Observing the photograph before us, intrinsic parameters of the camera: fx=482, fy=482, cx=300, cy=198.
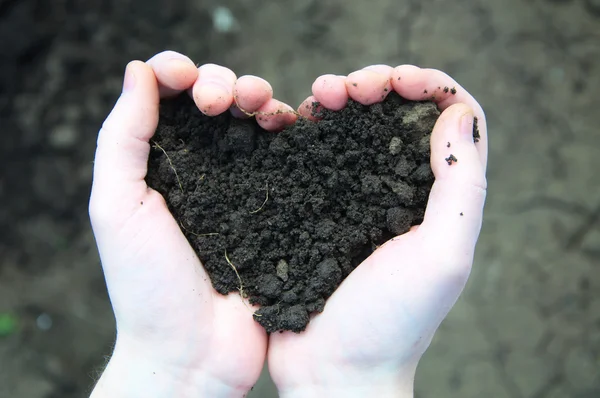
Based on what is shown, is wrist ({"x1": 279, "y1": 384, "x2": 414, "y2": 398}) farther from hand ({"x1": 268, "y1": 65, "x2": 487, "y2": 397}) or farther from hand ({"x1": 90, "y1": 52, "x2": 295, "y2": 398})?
hand ({"x1": 90, "y1": 52, "x2": 295, "y2": 398})

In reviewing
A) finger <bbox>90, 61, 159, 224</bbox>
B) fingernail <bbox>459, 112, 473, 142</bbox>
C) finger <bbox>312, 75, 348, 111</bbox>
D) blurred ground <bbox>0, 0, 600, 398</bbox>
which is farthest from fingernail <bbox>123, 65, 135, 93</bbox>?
blurred ground <bbox>0, 0, 600, 398</bbox>

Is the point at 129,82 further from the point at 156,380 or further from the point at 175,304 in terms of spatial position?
the point at 156,380

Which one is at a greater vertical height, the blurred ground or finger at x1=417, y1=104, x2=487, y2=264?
finger at x1=417, y1=104, x2=487, y2=264

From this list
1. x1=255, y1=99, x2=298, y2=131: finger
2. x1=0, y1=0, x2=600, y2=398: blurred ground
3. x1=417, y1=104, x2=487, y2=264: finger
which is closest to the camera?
x1=417, y1=104, x2=487, y2=264: finger

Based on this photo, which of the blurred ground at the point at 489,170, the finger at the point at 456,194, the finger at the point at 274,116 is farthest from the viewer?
the blurred ground at the point at 489,170

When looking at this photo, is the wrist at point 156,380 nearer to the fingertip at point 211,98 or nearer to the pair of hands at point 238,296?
the pair of hands at point 238,296

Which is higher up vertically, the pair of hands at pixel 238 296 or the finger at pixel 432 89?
the finger at pixel 432 89

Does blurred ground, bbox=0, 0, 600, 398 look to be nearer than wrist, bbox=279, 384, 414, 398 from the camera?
No

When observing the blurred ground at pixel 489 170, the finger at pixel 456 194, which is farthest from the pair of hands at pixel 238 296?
the blurred ground at pixel 489 170

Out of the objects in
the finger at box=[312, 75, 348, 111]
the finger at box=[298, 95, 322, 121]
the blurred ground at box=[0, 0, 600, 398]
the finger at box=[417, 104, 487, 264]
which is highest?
the finger at box=[312, 75, 348, 111]
